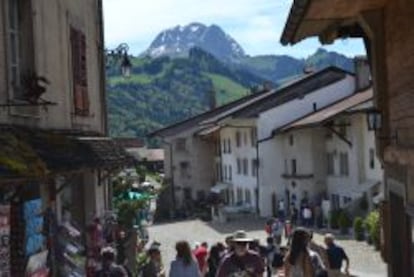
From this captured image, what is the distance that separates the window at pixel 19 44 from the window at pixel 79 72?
11.6 feet

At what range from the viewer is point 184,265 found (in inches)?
446

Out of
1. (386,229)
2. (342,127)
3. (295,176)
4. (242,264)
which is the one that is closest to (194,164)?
(295,176)

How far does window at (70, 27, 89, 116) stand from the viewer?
17.2 meters

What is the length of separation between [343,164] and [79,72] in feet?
112

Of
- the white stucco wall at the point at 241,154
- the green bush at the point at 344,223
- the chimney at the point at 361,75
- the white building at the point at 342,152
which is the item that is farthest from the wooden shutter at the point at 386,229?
the white stucco wall at the point at 241,154

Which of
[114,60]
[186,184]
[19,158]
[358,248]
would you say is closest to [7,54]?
[19,158]

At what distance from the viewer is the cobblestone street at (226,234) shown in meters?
30.1

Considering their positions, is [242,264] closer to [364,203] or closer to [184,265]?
[184,265]

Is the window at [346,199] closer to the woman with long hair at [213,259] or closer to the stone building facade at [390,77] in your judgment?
the woman with long hair at [213,259]

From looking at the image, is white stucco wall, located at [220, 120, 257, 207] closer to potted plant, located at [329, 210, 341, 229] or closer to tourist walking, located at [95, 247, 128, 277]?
potted plant, located at [329, 210, 341, 229]

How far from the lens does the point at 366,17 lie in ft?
34.3

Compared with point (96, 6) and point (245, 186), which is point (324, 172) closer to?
point (245, 186)

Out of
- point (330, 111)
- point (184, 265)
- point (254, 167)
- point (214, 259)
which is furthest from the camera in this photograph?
point (254, 167)

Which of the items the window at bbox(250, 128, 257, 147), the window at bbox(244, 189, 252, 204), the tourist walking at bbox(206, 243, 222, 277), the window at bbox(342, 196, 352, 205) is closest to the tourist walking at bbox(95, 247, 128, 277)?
the tourist walking at bbox(206, 243, 222, 277)
